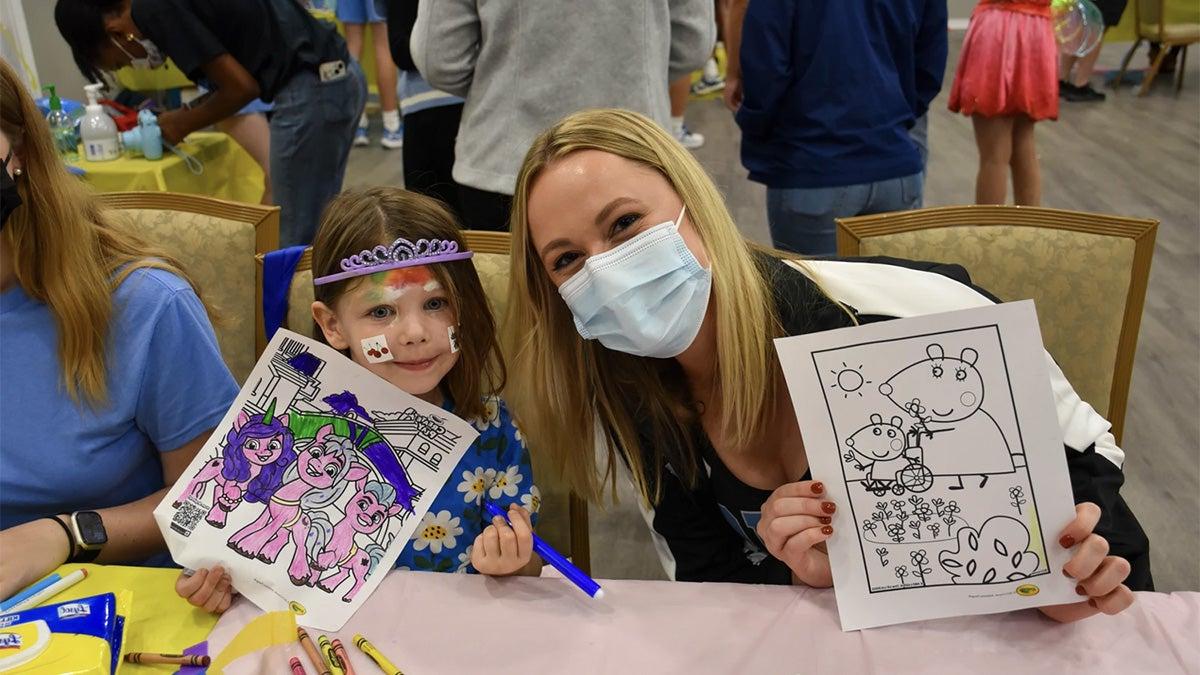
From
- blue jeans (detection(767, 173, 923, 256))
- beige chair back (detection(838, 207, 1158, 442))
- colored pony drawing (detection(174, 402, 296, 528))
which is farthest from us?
blue jeans (detection(767, 173, 923, 256))

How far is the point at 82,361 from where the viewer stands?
1.35 m

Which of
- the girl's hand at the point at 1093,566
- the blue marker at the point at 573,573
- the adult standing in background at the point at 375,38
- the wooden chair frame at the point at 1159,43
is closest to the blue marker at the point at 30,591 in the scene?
the blue marker at the point at 573,573

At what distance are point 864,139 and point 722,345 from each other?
1.29m

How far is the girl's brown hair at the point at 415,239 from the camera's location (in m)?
1.35

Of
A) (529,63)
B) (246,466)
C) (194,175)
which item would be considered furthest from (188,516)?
(194,175)

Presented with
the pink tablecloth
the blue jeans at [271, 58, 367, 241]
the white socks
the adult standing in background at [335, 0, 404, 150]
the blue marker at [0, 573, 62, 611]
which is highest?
the blue marker at [0, 573, 62, 611]

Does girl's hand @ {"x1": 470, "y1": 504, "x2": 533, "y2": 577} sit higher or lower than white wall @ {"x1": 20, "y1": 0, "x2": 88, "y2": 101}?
higher

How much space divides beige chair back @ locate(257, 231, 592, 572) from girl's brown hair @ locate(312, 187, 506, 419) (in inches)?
9.6

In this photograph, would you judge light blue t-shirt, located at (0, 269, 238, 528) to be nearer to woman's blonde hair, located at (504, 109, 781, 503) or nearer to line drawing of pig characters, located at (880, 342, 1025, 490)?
woman's blonde hair, located at (504, 109, 781, 503)

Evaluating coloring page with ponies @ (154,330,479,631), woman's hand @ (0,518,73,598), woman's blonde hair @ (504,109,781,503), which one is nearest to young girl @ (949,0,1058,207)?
woman's blonde hair @ (504,109,781,503)

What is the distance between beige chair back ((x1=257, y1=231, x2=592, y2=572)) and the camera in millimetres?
1676

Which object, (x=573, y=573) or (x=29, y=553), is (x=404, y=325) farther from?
(x=29, y=553)

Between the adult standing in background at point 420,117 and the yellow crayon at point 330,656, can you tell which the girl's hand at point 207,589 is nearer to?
the yellow crayon at point 330,656

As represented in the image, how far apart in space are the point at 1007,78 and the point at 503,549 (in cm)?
318
